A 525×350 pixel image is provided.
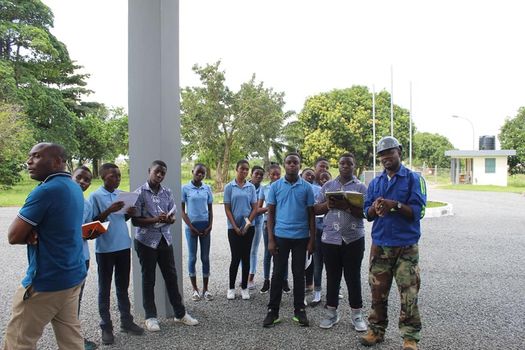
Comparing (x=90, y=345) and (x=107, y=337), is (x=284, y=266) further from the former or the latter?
(x=90, y=345)

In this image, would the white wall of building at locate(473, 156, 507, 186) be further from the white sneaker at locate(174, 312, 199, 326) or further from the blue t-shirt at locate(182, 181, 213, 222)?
the white sneaker at locate(174, 312, 199, 326)

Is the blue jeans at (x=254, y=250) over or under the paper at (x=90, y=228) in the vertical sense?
under

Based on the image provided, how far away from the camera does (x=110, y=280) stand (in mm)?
3973

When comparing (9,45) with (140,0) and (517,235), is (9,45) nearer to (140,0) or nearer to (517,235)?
(140,0)

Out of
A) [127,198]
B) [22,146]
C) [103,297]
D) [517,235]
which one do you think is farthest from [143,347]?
[22,146]

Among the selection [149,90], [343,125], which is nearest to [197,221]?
[149,90]

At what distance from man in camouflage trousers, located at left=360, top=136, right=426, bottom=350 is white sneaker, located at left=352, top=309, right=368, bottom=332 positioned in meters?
0.24

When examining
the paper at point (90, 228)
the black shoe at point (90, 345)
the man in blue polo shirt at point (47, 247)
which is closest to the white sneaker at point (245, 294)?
the black shoe at point (90, 345)

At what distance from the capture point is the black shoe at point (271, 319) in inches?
165

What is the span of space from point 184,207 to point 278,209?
1357 millimetres

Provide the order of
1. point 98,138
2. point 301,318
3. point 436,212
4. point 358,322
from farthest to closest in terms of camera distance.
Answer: point 98,138 < point 436,212 < point 301,318 < point 358,322

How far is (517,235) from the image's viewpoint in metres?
9.90

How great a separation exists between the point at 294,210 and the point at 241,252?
1.22 meters

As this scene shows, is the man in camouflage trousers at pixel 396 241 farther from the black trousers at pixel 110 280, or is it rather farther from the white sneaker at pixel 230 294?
the black trousers at pixel 110 280
